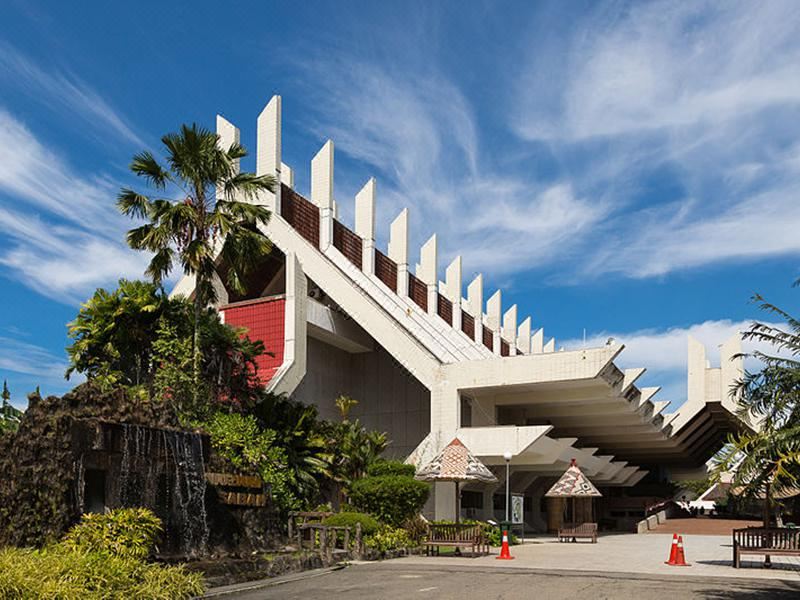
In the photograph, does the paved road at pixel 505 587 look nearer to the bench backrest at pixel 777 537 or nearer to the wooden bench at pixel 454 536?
the bench backrest at pixel 777 537

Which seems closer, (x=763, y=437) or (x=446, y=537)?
(x=763, y=437)

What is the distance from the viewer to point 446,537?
2353 cm

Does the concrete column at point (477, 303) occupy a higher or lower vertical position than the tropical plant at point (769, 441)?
higher

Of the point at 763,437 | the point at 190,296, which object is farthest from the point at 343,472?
the point at 763,437

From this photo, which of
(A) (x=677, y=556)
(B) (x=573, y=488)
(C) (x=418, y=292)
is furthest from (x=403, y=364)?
(A) (x=677, y=556)

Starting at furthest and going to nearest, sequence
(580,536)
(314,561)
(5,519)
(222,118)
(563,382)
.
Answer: (222,118), (563,382), (580,536), (314,561), (5,519)

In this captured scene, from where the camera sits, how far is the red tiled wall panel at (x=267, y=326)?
35312 millimetres

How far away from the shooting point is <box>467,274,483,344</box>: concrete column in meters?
60.2

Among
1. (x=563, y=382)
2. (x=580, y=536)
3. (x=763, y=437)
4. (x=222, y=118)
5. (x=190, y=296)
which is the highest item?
(x=222, y=118)

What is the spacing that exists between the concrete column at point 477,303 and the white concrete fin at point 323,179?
22.8 meters

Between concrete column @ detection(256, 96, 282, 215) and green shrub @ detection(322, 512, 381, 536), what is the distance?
59.3ft

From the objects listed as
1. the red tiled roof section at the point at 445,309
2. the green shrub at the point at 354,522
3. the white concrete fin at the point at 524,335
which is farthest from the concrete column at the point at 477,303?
the green shrub at the point at 354,522

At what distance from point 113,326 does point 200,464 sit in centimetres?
1061

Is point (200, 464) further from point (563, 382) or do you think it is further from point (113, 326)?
point (563, 382)
